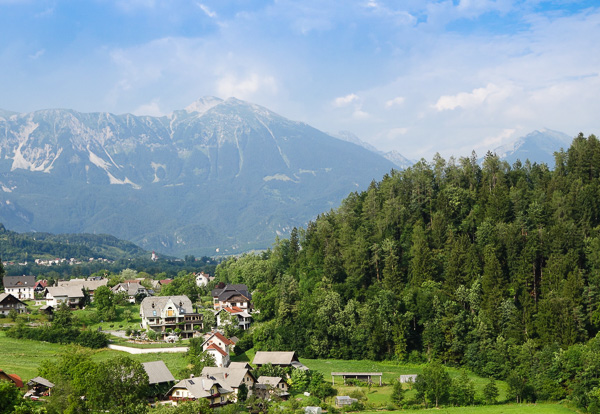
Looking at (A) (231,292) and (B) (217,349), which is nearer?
(B) (217,349)

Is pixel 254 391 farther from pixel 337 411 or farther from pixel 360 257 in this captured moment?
pixel 360 257

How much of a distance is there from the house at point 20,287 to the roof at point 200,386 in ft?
237

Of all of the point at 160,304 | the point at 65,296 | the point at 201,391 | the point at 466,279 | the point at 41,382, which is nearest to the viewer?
the point at 41,382

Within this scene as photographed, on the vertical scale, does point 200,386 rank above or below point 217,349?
below

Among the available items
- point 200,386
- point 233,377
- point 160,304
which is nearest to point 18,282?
point 160,304

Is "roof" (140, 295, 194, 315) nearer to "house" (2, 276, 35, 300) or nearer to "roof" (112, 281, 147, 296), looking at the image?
→ "roof" (112, 281, 147, 296)

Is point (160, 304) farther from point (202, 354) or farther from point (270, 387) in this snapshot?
point (270, 387)

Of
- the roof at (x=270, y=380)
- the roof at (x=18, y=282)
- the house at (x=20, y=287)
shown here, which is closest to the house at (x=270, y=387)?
the roof at (x=270, y=380)

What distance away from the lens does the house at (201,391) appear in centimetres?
5878

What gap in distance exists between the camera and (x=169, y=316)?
91625mm

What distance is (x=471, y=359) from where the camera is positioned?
233 feet

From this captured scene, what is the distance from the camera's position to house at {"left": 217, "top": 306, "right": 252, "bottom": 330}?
305 ft

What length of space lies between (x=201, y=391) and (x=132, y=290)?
6136 centimetres

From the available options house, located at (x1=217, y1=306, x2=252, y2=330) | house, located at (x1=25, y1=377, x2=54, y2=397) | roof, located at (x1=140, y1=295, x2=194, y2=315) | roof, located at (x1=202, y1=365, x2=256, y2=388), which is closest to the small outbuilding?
roof, located at (x1=202, y1=365, x2=256, y2=388)
